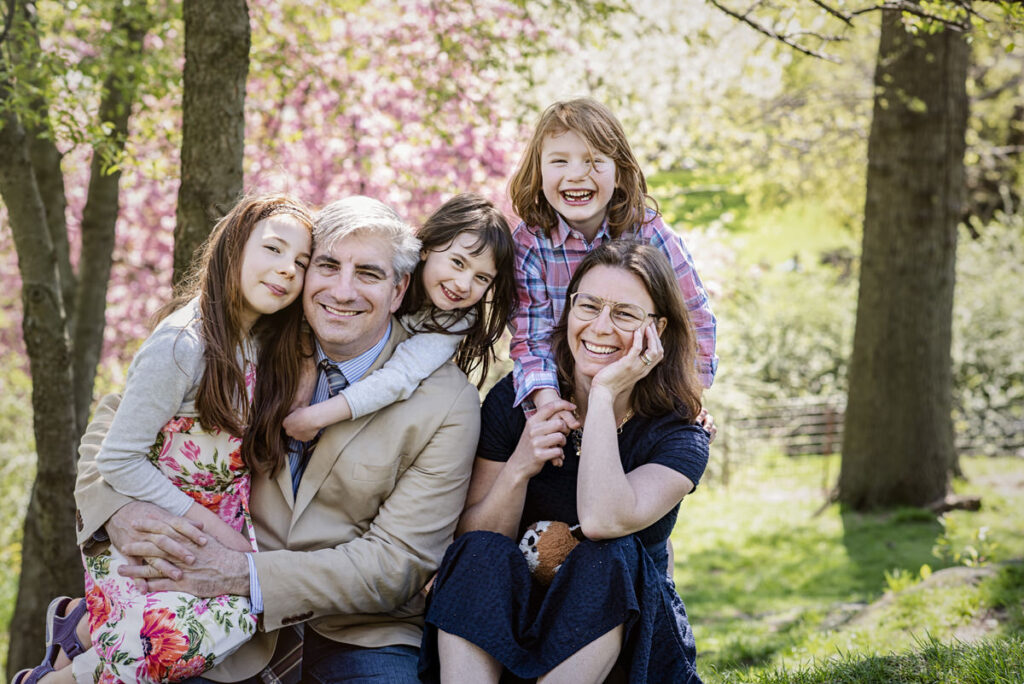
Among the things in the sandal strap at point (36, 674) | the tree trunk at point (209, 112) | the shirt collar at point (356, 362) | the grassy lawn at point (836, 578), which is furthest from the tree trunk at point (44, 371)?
the grassy lawn at point (836, 578)

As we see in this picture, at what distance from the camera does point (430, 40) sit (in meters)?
7.99

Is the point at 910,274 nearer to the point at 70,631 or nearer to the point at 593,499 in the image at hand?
the point at 593,499

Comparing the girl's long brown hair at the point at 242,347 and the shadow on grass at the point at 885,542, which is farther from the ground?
the girl's long brown hair at the point at 242,347

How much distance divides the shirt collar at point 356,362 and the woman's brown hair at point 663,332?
0.70 meters

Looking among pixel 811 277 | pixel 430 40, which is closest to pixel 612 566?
pixel 430 40

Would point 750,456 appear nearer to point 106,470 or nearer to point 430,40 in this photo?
point 430,40

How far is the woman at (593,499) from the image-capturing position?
2666 mm

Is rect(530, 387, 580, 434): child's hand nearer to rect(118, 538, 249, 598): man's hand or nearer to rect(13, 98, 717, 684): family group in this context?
rect(13, 98, 717, 684): family group

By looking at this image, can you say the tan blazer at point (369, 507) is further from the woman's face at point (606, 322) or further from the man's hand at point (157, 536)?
the woman's face at point (606, 322)

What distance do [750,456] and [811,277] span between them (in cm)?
798

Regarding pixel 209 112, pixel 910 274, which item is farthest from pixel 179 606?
pixel 910 274

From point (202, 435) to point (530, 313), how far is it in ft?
4.12

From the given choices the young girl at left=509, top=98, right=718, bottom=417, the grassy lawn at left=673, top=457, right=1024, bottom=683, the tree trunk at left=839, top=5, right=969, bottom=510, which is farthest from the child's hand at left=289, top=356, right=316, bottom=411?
the tree trunk at left=839, top=5, right=969, bottom=510

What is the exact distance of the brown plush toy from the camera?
2909 mm
